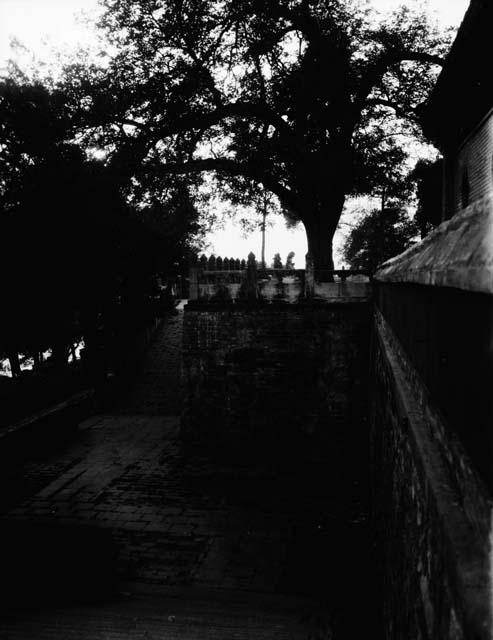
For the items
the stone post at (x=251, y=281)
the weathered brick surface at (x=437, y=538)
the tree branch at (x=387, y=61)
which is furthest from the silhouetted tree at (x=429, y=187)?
the weathered brick surface at (x=437, y=538)

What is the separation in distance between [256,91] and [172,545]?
1347cm

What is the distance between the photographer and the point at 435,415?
2199mm

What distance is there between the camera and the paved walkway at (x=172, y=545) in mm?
5766

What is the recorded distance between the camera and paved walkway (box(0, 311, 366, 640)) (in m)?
5.77

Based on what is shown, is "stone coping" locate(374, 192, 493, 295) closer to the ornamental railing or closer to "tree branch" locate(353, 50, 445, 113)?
the ornamental railing

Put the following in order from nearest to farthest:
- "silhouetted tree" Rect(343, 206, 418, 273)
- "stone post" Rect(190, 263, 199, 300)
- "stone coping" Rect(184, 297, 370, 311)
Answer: "stone coping" Rect(184, 297, 370, 311)
"stone post" Rect(190, 263, 199, 300)
"silhouetted tree" Rect(343, 206, 418, 273)

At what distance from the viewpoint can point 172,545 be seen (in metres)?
8.12

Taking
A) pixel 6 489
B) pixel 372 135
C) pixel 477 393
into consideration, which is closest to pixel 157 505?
pixel 6 489

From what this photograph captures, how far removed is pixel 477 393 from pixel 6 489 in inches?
444

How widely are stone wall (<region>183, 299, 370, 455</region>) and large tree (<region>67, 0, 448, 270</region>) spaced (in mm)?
5029

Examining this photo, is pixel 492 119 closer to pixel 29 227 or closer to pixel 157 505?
pixel 157 505

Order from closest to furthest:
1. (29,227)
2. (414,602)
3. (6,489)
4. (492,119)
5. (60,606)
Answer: (414,602), (60,606), (492,119), (6,489), (29,227)

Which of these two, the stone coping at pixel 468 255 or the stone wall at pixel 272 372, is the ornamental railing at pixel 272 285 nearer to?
the stone wall at pixel 272 372

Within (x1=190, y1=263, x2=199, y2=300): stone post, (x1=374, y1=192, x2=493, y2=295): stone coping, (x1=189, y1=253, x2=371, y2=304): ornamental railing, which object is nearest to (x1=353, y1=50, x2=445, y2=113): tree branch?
(x1=189, y1=253, x2=371, y2=304): ornamental railing
